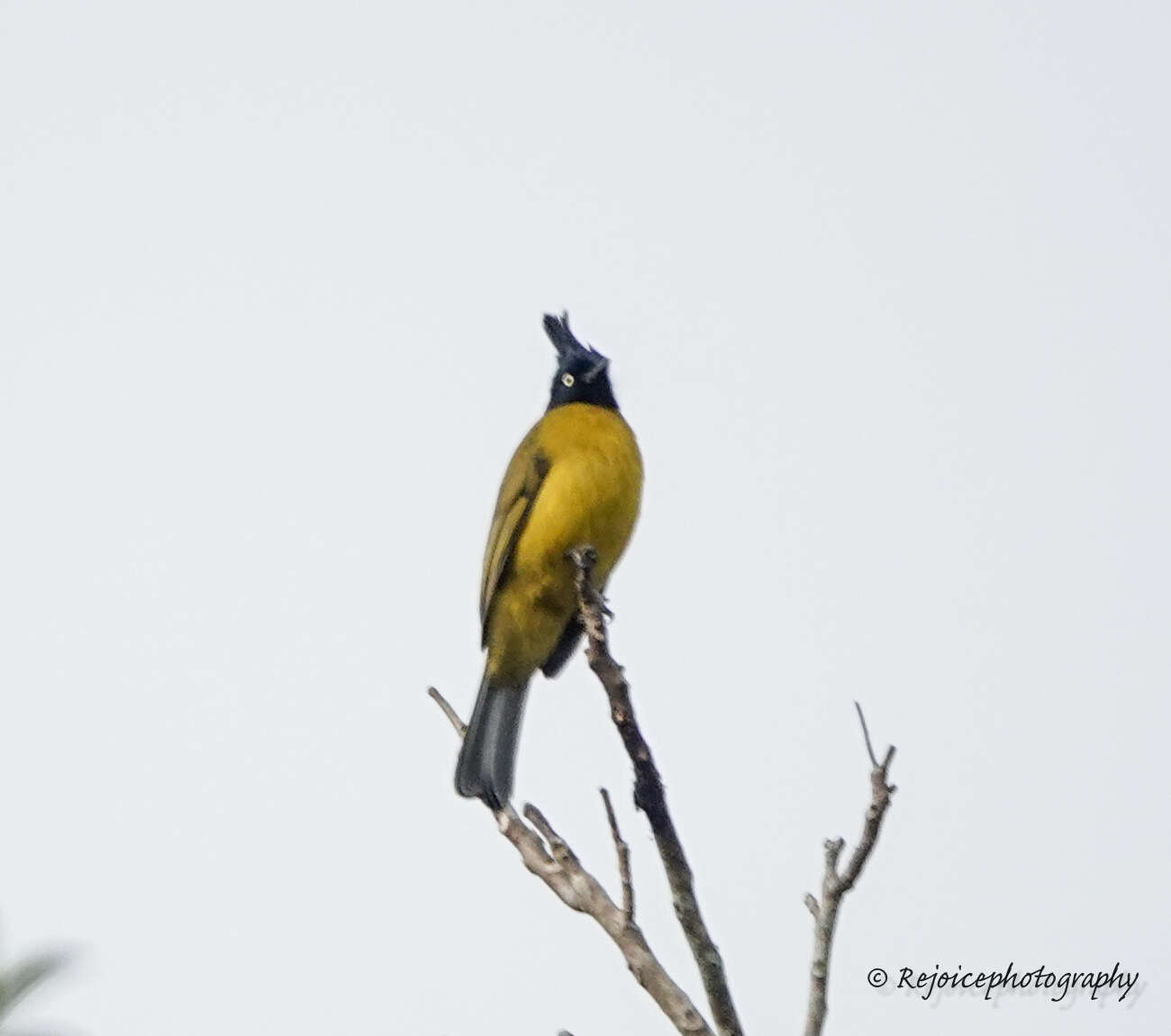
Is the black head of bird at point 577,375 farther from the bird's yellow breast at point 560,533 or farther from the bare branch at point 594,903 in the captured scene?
the bare branch at point 594,903

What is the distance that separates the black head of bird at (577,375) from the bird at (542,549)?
50 centimetres

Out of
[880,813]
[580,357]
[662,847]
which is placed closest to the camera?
[880,813]

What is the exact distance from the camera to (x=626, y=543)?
23.0 ft

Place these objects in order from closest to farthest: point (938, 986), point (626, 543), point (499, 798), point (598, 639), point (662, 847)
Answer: point (662, 847)
point (598, 639)
point (938, 986)
point (499, 798)
point (626, 543)

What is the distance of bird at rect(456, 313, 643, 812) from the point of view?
22.3 feet

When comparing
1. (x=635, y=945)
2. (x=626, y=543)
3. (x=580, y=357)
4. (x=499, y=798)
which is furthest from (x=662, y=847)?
(x=580, y=357)

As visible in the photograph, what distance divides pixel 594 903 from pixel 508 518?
2873 mm

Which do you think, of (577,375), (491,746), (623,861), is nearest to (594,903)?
(623,861)

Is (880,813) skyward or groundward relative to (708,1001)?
skyward

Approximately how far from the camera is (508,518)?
23.4ft

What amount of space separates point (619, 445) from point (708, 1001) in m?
3.31

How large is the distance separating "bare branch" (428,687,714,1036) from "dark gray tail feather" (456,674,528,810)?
856 millimetres

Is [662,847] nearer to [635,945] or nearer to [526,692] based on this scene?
[635,945]

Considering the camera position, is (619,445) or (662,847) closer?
(662,847)
